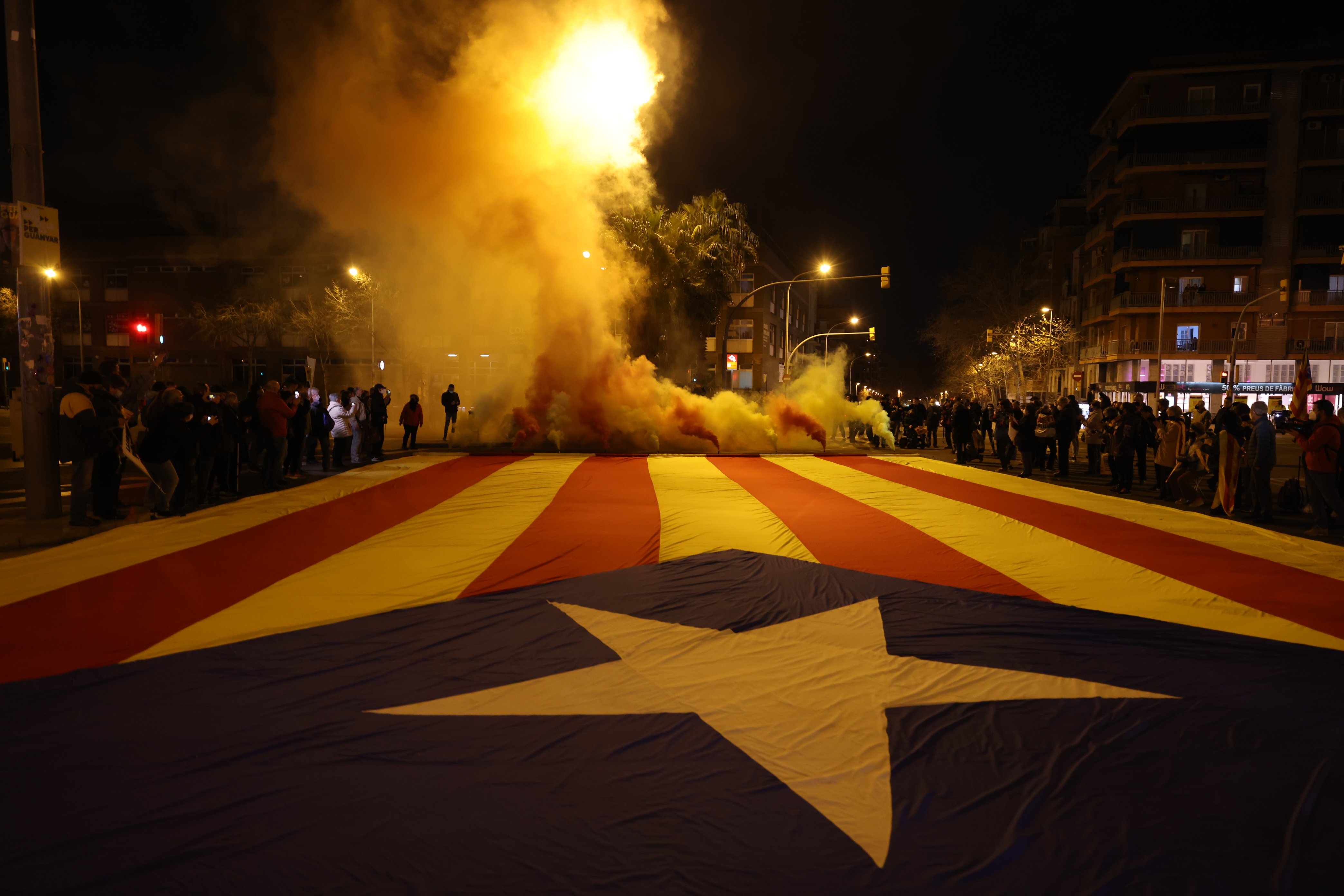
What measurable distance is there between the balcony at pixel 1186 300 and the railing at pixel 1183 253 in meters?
2.20

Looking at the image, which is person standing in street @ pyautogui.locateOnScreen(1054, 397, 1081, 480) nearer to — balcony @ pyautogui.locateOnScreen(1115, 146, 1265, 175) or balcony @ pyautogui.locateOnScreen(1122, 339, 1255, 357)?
balcony @ pyautogui.locateOnScreen(1122, 339, 1255, 357)

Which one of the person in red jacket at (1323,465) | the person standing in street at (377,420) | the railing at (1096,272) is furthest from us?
the railing at (1096,272)

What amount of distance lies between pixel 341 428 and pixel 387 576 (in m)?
10.7

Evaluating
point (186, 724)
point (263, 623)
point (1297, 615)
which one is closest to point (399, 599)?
point (263, 623)

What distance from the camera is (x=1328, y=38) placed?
52188mm

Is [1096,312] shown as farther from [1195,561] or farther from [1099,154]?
[1195,561]

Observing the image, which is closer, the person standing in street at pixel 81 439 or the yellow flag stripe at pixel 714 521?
the yellow flag stripe at pixel 714 521

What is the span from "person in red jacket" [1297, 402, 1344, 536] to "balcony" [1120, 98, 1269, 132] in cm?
5134

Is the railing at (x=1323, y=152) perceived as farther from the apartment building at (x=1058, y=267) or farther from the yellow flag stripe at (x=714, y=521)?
the yellow flag stripe at (x=714, y=521)

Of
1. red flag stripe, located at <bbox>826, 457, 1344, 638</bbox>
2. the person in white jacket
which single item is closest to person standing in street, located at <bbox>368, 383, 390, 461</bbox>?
the person in white jacket

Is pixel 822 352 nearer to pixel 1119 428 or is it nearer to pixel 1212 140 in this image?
pixel 1212 140

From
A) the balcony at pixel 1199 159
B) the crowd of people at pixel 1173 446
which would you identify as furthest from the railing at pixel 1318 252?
the crowd of people at pixel 1173 446

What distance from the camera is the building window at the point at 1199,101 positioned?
49.8 metres

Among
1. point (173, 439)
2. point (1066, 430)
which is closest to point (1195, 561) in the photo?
point (1066, 430)
